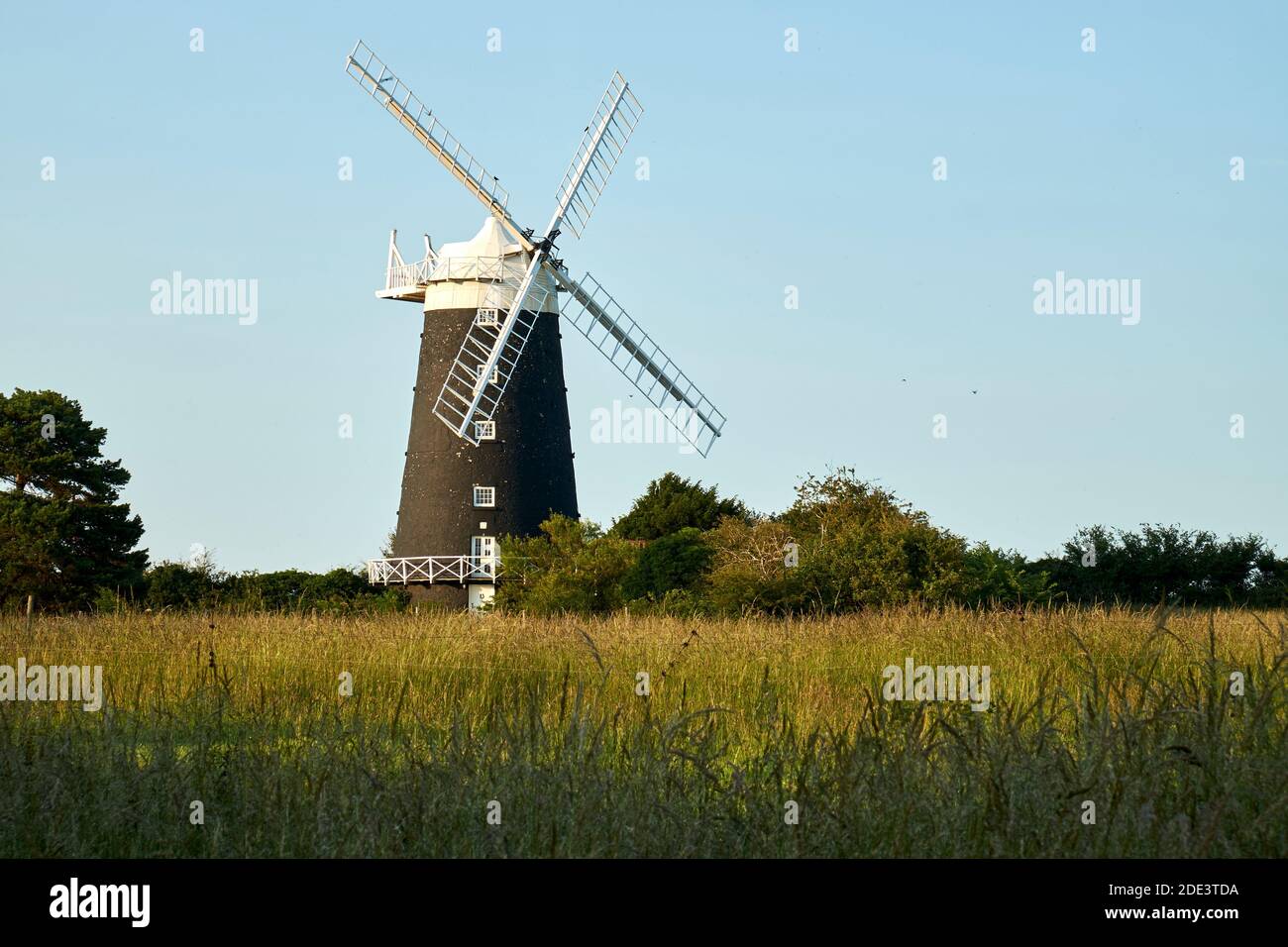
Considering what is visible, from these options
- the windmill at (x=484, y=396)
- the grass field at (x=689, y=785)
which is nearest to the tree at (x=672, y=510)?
the windmill at (x=484, y=396)

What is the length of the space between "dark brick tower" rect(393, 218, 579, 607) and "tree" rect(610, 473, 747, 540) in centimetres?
338

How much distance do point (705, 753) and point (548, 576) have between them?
2198cm

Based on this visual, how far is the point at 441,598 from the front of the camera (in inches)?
1188

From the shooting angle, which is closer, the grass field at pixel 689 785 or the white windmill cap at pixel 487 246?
the grass field at pixel 689 785

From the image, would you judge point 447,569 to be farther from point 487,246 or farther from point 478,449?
point 487,246

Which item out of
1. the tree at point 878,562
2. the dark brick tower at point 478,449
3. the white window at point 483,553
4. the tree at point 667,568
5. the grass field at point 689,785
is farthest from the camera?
the white window at point 483,553

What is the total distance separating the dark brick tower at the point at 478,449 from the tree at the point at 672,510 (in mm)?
3380

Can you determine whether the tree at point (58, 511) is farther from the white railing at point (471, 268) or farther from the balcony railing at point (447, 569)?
the white railing at point (471, 268)

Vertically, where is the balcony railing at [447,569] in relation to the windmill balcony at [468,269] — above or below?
below

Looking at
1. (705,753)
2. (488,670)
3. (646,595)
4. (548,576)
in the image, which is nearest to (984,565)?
(646,595)

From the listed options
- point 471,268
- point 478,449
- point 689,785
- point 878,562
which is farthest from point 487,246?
point 689,785

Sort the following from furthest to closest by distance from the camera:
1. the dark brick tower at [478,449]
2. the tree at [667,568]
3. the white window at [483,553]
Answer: the white window at [483,553]
the dark brick tower at [478,449]
the tree at [667,568]

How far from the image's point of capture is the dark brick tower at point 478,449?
2983 centimetres
